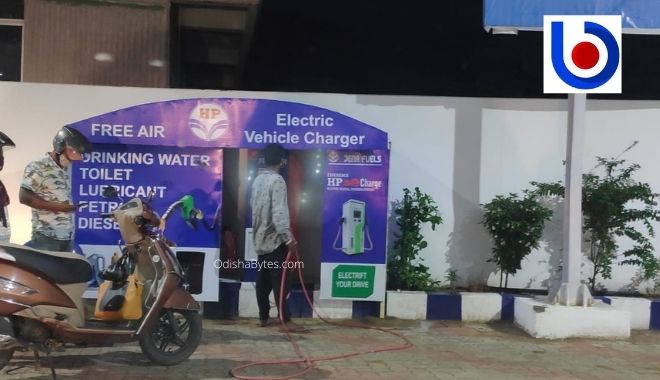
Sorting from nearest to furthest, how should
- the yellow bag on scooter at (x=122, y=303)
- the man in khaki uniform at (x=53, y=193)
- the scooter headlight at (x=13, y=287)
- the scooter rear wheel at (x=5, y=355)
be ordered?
the scooter rear wheel at (x=5, y=355)
the scooter headlight at (x=13, y=287)
the yellow bag on scooter at (x=122, y=303)
the man in khaki uniform at (x=53, y=193)

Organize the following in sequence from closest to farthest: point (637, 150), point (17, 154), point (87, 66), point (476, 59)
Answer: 1. point (17, 154)
2. point (637, 150)
3. point (87, 66)
4. point (476, 59)

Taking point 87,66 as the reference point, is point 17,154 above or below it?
below

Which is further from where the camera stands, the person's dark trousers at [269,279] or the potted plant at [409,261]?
the potted plant at [409,261]

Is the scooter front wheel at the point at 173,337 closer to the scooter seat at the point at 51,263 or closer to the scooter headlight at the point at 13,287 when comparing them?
the scooter seat at the point at 51,263

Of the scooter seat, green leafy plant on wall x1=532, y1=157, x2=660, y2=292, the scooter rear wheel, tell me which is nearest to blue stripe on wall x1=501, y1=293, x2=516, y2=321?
green leafy plant on wall x1=532, y1=157, x2=660, y2=292

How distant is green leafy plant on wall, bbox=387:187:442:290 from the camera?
293 inches

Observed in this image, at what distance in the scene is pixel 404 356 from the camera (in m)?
5.97

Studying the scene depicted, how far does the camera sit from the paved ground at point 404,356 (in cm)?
533

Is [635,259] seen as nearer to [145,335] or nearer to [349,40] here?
[145,335]

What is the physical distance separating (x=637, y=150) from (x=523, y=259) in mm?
1796

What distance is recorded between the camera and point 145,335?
17.1 ft

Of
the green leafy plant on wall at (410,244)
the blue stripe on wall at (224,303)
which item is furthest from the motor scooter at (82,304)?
the green leafy plant on wall at (410,244)

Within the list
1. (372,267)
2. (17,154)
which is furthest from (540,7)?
(17,154)

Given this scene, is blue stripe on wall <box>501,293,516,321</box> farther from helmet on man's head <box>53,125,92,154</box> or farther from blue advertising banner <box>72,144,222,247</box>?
helmet on man's head <box>53,125,92,154</box>
